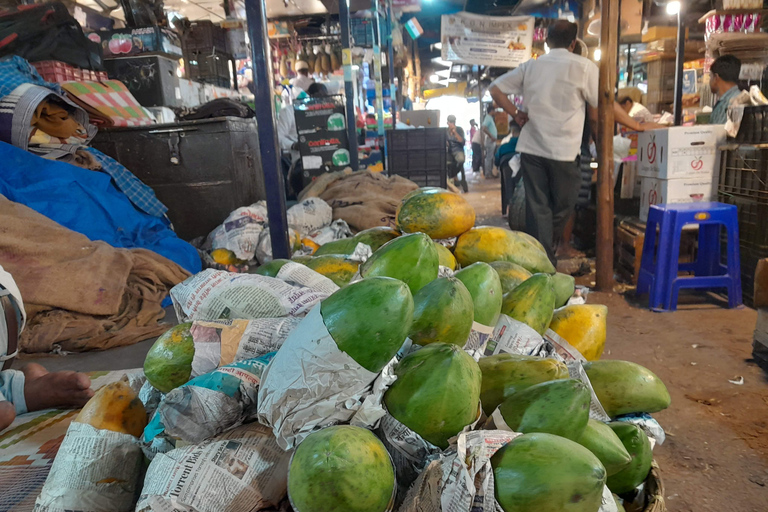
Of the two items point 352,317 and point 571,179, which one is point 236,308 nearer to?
point 352,317

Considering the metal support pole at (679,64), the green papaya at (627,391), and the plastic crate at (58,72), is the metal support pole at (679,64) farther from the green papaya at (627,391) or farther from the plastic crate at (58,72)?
the plastic crate at (58,72)

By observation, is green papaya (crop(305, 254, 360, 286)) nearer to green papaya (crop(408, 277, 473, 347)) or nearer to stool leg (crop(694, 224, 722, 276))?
green papaya (crop(408, 277, 473, 347))

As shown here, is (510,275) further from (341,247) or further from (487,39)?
(487,39)

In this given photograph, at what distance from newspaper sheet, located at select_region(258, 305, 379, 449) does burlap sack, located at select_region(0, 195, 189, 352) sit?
2366mm

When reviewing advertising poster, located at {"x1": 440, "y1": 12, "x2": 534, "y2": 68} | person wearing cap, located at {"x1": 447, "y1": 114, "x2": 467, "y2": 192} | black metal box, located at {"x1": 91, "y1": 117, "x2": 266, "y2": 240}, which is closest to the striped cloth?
black metal box, located at {"x1": 91, "y1": 117, "x2": 266, "y2": 240}

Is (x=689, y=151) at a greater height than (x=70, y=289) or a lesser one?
greater

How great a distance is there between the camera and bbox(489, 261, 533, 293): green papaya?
1584 millimetres

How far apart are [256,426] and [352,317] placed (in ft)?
1.07

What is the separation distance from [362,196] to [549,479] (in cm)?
401

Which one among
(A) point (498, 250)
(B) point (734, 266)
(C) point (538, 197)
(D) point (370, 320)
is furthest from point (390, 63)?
(D) point (370, 320)

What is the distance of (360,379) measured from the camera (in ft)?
3.12

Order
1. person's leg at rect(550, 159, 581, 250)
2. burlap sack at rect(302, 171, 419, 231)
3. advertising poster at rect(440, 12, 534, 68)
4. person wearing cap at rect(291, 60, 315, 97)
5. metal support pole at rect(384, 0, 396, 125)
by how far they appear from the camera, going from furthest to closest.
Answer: person wearing cap at rect(291, 60, 315, 97), metal support pole at rect(384, 0, 396, 125), advertising poster at rect(440, 12, 534, 68), burlap sack at rect(302, 171, 419, 231), person's leg at rect(550, 159, 581, 250)

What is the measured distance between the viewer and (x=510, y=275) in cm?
161

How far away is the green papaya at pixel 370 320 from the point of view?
93 centimetres
